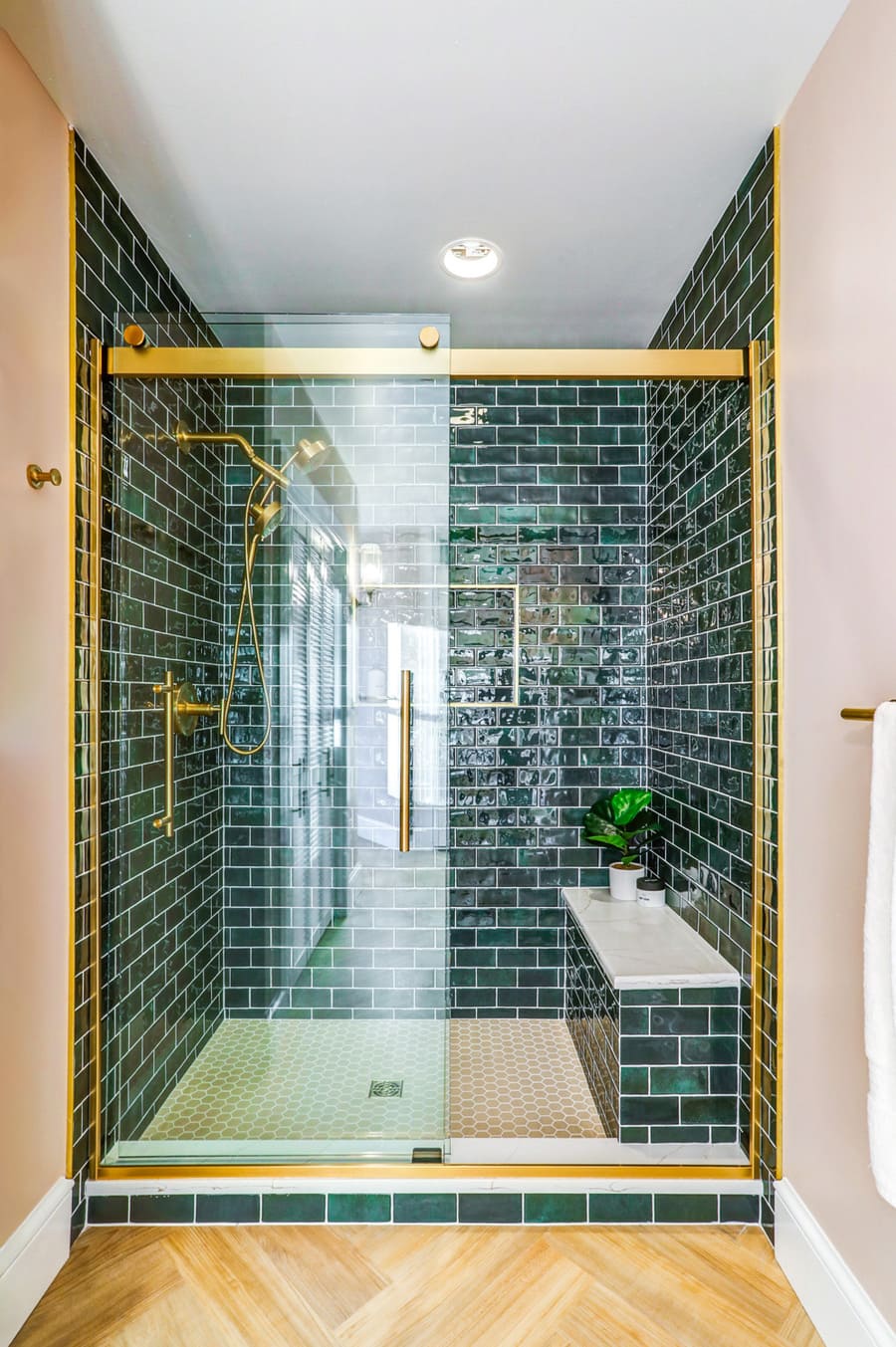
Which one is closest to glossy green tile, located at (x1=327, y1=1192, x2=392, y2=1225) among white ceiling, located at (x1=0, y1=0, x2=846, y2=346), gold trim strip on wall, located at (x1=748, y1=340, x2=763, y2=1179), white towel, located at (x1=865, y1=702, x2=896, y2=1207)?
gold trim strip on wall, located at (x1=748, y1=340, x2=763, y2=1179)

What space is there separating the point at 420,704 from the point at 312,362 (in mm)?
874

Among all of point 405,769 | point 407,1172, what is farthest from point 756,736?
point 407,1172

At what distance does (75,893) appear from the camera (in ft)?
6.81

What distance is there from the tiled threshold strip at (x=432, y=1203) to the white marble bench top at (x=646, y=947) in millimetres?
476

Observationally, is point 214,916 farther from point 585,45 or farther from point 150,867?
point 585,45

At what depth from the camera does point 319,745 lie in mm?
2092

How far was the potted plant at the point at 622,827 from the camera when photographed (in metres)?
2.98

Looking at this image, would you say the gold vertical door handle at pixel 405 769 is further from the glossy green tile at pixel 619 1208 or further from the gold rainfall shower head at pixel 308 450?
the glossy green tile at pixel 619 1208

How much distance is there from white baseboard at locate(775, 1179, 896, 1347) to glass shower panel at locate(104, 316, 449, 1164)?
32.1 inches

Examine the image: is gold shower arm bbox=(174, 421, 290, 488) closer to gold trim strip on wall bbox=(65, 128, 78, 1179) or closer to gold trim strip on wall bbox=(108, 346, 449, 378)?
gold trim strip on wall bbox=(108, 346, 449, 378)

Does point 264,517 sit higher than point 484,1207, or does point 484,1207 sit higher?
point 264,517

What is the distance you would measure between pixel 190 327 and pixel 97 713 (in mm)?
1043

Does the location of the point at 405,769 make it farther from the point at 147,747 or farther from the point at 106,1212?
the point at 106,1212

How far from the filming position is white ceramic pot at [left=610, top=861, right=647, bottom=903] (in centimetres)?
310
